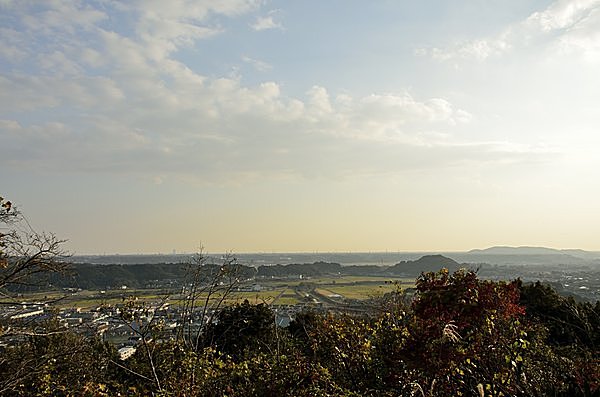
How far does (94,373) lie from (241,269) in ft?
14.1

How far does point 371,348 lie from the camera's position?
26.4 ft

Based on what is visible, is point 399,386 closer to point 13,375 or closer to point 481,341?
point 481,341

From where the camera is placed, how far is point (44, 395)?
8.52 meters

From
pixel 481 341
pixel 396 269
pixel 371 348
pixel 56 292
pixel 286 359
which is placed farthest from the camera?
pixel 396 269

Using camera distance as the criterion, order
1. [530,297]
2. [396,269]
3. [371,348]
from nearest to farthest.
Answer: [371,348] < [530,297] < [396,269]

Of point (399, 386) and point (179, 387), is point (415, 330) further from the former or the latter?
point (179, 387)

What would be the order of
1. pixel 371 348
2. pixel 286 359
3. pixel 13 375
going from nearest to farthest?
1. pixel 286 359
2. pixel 371 348
3. pixel 13 375

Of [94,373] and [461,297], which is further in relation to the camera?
[94,373]

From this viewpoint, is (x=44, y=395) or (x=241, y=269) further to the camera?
(x=241, y=269)

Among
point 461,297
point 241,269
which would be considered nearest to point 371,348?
point 461,297

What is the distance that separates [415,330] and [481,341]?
868 mm

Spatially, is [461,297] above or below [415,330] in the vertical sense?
above

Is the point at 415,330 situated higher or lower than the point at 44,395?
higher

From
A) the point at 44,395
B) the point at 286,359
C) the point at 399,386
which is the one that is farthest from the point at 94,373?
the point at 399,386
